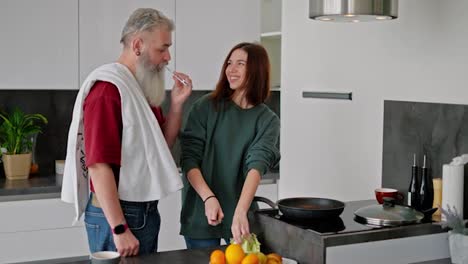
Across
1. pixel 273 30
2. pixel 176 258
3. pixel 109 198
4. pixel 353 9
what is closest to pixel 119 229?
pixel 109 198

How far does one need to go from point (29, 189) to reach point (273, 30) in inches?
75.3

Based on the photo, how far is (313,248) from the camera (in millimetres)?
2158

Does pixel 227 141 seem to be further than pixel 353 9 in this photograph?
Yes

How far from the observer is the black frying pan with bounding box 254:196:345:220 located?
2.25 metres

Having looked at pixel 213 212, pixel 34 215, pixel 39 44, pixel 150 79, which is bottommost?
pixel 34 215

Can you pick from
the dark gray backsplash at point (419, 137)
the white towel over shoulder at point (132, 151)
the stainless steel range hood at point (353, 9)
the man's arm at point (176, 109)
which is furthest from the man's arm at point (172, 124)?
the dark gray backsplash at point (419, 137)

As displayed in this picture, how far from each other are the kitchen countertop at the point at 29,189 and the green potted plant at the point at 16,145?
64 mm

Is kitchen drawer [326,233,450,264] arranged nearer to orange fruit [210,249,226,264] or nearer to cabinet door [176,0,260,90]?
orange fruit [210,249,226,264]

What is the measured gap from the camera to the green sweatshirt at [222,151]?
2.57m

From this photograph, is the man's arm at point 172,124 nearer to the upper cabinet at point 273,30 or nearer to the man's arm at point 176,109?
Result: the man's arm at point 176,109

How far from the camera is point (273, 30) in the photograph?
448 cm

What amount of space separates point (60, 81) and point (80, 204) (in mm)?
1454

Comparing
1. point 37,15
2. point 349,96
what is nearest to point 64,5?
point 37,15

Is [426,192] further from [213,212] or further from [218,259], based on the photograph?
[218,259]
